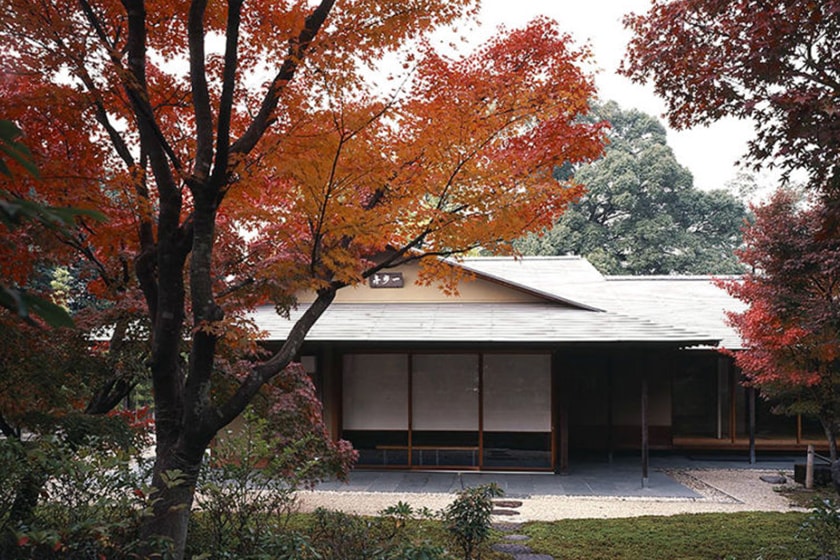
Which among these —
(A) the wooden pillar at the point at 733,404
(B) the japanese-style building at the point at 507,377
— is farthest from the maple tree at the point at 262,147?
(A) the wooden pillar at the point at 733,404

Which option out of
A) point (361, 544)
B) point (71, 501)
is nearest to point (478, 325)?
point (361, 544)

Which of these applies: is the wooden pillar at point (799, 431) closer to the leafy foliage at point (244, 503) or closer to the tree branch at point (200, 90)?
the leafy foliage at point (244, 503)

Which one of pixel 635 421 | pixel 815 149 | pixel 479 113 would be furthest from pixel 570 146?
pixel 635 421

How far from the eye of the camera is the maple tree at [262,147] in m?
4.92

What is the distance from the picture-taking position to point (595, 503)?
10055mm

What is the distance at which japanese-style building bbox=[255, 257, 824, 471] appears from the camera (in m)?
12.0

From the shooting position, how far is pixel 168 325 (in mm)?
5035

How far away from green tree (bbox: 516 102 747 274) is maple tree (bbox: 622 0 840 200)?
81.1 feet

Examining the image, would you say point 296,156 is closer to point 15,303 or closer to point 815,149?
point 15,303

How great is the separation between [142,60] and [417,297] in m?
9.55

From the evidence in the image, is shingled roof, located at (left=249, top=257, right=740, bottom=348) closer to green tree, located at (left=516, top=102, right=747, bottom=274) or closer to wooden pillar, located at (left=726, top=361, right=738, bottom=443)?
wooden pillar, located at (left=726, top=361, right=738, bottom=443)

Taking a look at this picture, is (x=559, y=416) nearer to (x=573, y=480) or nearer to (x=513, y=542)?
(x=573, y=480)

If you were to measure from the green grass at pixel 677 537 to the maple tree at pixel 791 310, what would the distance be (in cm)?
250

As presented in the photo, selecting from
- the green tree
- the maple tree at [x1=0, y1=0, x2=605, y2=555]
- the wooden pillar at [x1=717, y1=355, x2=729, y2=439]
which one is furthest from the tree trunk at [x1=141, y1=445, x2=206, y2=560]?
the green tree
